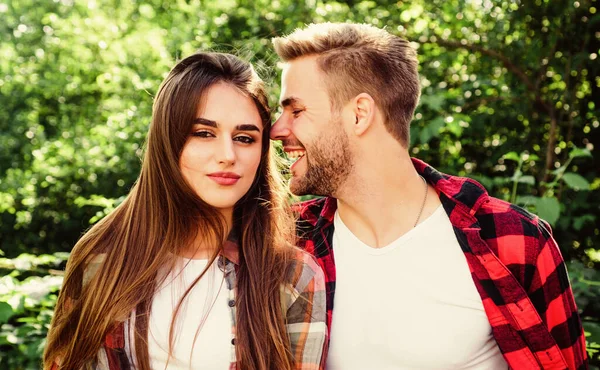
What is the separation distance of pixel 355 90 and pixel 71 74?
5707 millimetres

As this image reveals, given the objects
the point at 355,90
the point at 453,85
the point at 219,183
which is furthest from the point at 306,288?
the point at 453,85

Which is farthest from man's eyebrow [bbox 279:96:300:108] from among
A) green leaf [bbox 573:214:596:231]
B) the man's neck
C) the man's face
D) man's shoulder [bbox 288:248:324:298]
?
green leaf [bbox 573:214:596:231]

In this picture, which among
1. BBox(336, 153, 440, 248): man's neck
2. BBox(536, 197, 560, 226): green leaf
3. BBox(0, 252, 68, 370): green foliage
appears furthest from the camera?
BBox(536, 197, 560, 226): green leaf

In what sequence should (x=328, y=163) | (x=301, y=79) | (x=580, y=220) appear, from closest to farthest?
(x=328, y=163), (x=301, y=79), (x=580, y=220)

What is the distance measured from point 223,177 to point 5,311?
3.66ft

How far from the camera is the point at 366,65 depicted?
2504 mm

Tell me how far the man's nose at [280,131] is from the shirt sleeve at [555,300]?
1.04m

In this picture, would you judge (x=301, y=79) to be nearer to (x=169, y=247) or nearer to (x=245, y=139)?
(x=245, y=139)

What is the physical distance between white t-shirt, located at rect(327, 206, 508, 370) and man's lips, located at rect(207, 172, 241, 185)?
549mm

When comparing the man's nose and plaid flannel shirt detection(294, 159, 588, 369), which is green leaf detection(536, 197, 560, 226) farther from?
the man's nose

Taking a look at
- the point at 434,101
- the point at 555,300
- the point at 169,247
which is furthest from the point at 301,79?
the point at 555,300

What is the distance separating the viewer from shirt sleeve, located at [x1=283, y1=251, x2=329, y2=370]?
2186mm

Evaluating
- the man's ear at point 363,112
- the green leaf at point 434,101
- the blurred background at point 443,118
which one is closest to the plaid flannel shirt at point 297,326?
the blurred background at point 443,118

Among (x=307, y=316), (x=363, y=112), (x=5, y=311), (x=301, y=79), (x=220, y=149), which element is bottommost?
(x=5, y=311)
